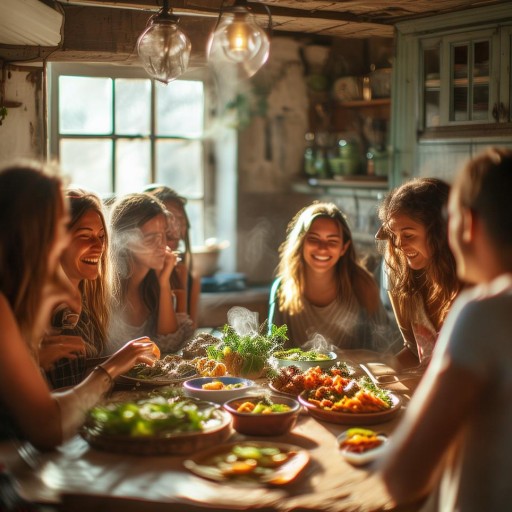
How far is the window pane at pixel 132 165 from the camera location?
5.85 m

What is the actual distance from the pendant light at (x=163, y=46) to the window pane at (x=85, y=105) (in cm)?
252

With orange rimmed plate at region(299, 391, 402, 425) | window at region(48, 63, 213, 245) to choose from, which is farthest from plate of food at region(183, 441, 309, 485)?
window at region(48, 63, 213, 245)

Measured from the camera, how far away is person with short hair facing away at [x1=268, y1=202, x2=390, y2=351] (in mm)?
4066

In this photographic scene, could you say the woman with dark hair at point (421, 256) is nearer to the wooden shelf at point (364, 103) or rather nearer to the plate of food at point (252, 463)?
the plate of food at point (252, 463)

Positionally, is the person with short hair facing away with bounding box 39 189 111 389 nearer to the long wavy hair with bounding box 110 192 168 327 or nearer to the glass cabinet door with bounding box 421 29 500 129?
the long wavy hair with bounding box 110 192 168 327

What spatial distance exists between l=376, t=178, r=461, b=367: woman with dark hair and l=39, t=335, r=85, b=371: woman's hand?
1.52 meters

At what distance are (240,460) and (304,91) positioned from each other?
4763mm

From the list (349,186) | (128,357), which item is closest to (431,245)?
(128,357)

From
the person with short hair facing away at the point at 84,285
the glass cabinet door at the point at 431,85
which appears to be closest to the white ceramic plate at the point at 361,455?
the person with short hair facing away at the point at 84,285

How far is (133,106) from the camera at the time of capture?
19.1ft

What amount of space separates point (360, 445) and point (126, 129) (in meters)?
4.18

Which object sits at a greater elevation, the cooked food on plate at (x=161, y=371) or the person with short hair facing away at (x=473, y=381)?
the person with short hair facing away at (x=473, y=381)

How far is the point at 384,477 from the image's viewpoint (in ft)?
5.55

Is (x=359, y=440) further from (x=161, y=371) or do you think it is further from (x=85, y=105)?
(x=85, y=105)
